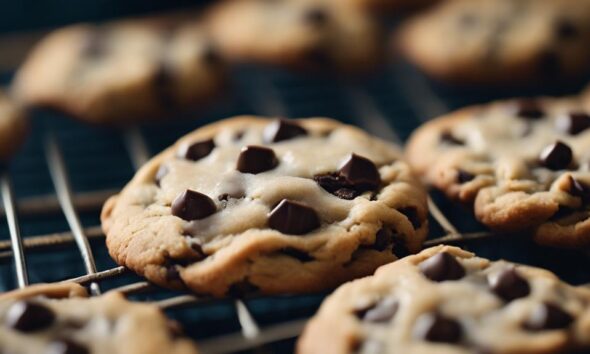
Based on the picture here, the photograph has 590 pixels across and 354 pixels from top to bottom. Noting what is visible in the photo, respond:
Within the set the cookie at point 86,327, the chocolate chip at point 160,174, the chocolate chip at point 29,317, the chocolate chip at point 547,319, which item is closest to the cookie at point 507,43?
the chocolate chip at point 160,174

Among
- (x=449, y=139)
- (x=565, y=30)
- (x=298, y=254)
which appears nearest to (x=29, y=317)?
(x=298, y=254)

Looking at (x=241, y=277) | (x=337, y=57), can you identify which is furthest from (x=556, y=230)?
(x=337, y=57)

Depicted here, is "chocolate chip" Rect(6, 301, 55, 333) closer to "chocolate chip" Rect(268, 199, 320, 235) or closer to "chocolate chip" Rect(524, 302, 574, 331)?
"chocolate chip" Rect(268, 199, 320, 235)

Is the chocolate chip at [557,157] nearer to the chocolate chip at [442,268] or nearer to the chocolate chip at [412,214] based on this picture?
the chocolate chip at [412,214]

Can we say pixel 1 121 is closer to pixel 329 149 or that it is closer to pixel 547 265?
pixel 329 149

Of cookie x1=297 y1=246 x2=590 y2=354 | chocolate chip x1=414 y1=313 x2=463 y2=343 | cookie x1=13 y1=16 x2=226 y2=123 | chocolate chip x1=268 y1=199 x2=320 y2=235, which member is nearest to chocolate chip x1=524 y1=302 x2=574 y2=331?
cookie x1=297 y1=246 x2=590 y2=354

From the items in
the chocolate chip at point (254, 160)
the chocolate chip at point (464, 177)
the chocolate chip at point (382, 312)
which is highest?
the chocolate chip at point (254, 160)
